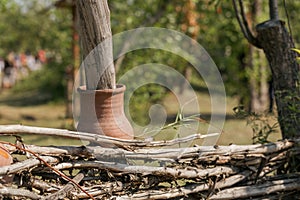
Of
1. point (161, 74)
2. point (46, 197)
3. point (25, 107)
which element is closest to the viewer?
point (46, 197)

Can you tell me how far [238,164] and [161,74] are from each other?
282 inches

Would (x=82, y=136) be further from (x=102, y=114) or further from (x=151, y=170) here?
(x=151, y=170)

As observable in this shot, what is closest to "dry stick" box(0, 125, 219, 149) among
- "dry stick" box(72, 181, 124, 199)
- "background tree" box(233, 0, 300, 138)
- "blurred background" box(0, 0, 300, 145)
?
"dry stick" box(72, 181, 124, 199)

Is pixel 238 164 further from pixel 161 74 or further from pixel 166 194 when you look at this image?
pixel 161 74

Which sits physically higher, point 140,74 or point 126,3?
point 126,3

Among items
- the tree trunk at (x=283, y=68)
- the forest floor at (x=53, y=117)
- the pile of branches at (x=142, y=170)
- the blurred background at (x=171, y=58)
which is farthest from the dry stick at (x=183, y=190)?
the blurred background at (x=171, y=58)

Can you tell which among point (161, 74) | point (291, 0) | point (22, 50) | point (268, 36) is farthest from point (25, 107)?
point (22, 50)

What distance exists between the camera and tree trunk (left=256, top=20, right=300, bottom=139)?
168 inches

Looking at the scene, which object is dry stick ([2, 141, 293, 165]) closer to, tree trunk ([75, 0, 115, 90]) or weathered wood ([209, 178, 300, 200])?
weathered wood ([209, 178, 300, 200])

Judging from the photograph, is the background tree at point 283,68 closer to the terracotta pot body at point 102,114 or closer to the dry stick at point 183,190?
the dry stick at point 183,190

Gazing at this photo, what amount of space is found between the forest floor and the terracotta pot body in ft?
12.6

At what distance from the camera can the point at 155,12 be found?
10180 millimetres

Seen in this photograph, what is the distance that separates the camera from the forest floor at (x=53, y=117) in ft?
26.9

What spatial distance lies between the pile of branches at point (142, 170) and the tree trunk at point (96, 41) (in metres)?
0.45
